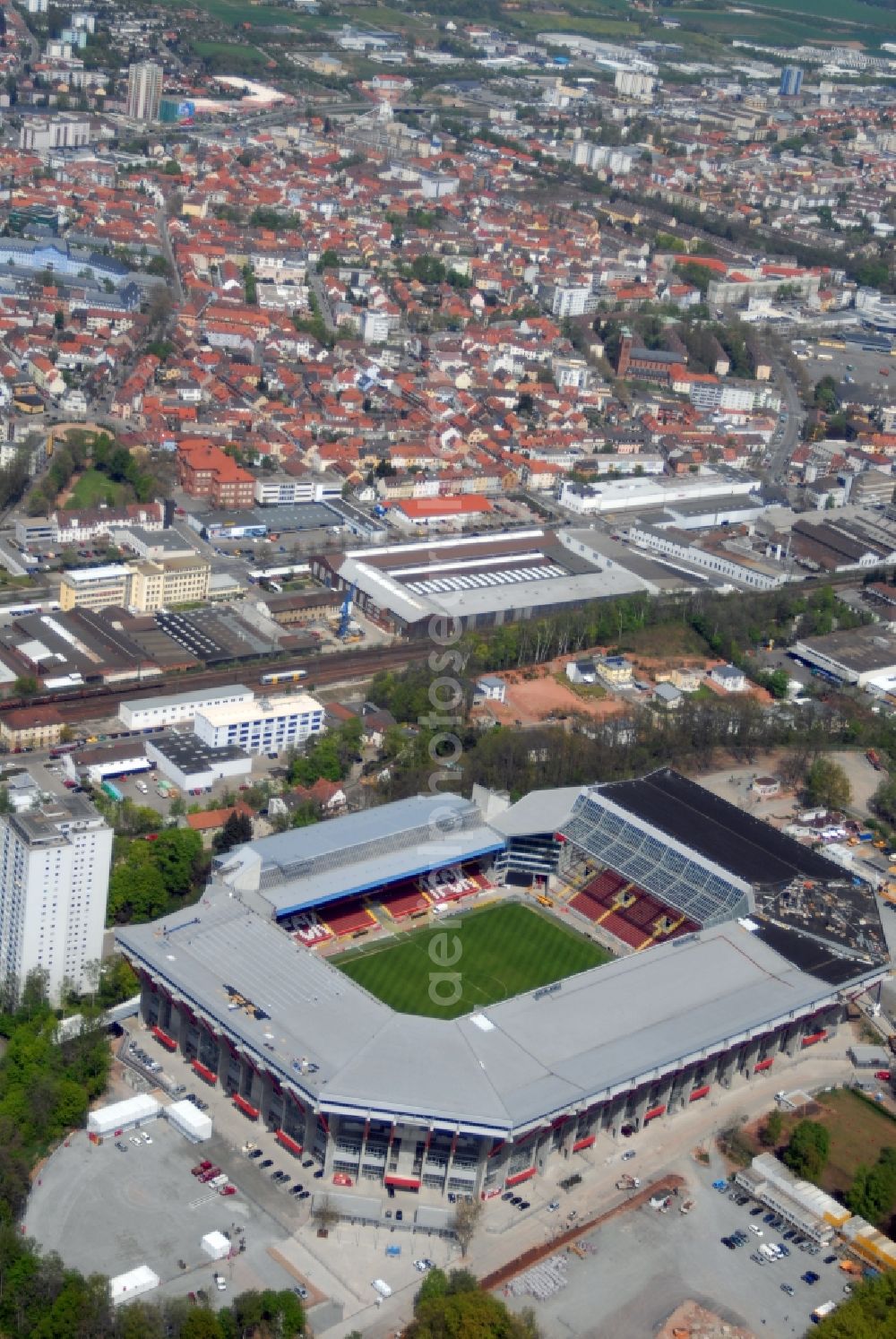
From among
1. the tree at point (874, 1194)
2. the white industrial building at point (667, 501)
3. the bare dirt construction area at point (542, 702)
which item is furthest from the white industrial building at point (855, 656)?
the tree at point (874, 1194)

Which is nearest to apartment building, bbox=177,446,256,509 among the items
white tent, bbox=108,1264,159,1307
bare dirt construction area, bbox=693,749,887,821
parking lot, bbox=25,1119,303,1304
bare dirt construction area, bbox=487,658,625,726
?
bare dirt construction area, bbox=487,658,625,726

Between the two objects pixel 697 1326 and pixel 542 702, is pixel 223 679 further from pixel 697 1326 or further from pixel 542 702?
pixel 697 1326

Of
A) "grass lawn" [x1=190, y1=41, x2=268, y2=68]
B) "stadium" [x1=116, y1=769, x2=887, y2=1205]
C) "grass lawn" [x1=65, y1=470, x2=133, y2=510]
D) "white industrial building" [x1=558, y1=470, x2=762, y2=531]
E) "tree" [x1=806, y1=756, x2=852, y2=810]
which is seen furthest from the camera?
"grass lawn" [x1=190, y1=41, x2=268, y2=68]

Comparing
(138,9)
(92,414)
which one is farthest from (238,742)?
(138,9)

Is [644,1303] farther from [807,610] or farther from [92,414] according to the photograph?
[92,414]

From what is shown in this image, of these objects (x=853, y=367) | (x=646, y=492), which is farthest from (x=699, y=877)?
(x=853, y=367)

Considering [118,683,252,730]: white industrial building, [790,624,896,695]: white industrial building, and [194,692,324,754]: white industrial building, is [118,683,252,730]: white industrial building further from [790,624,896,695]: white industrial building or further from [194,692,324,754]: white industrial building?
[790,624,896,695]: white industrial building

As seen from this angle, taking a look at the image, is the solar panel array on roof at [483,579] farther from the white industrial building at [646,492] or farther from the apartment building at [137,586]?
the white industrial building at [646,492]
